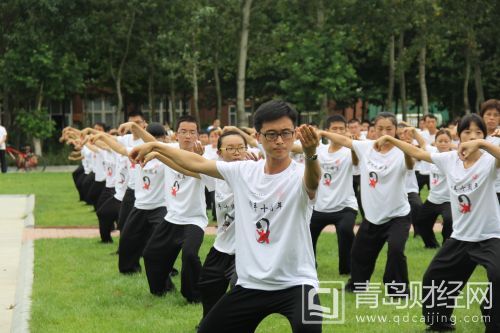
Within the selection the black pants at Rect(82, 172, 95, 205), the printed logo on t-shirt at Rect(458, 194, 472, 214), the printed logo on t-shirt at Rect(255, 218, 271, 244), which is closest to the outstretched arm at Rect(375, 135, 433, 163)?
the printed logo on t-shirt at Rect(458, 194, 472, 214)

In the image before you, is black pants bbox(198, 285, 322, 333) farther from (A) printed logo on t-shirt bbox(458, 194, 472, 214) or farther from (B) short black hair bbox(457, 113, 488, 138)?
(B) short black hair bbox(457, 113, 488, 138)

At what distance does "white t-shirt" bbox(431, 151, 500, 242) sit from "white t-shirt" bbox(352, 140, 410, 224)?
71.2 inches

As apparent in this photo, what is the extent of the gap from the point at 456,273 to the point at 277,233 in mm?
2640

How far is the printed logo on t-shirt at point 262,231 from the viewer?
19.9ft

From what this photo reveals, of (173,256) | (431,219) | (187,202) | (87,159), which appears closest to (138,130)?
(187,202)

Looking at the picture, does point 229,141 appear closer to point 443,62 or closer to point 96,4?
point 96,4

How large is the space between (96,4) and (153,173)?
29.5m

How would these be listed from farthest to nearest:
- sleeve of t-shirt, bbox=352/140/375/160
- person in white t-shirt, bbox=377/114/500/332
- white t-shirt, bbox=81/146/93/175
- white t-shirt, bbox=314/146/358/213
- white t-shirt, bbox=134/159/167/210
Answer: white t-shirt, bbox=81/146/93/175 < white t-shirt, bbox=314/146/358/213 < white t-shirt, bbox=134/159/167/210 < sleeve of t-shirt, bbox=352/140/375/160 < person in white t-shirt, bbox=377/114/500/332

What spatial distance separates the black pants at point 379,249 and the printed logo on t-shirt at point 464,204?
5.56 ft

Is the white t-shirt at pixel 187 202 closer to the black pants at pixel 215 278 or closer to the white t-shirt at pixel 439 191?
→ the black pants at pixel 215 278

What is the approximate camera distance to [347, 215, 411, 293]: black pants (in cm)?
981

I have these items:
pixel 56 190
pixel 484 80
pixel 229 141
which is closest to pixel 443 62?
pixel 484 80

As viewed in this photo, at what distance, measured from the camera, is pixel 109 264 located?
12.7m

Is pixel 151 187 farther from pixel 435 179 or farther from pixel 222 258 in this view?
pixel 435 179
